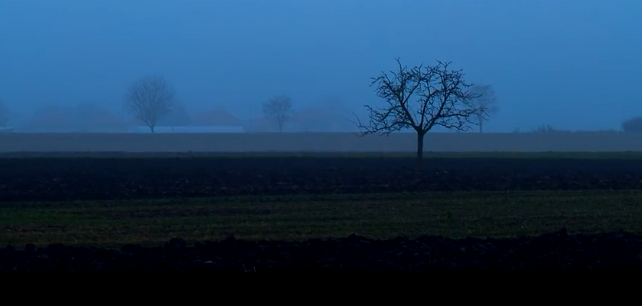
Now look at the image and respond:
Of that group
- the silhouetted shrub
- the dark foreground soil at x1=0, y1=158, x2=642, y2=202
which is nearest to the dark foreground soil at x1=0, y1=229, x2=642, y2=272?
the dark foreground soil at x1=0, y1=158, x2=642, y2=202

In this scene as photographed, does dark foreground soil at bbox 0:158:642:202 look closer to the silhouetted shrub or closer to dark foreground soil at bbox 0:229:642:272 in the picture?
dark foreground soil at bbox 0:229:642:272

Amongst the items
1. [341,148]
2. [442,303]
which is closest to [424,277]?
[442,303]

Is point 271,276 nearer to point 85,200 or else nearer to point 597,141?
point 85,200

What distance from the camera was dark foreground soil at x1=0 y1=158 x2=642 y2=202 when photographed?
24.9 metres

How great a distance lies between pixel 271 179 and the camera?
28906mm

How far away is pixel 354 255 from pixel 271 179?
1713 centimetres

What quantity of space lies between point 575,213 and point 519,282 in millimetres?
14238

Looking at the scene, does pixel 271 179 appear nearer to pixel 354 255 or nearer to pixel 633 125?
pixel 354 255

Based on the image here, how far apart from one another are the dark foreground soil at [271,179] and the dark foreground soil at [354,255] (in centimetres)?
1125

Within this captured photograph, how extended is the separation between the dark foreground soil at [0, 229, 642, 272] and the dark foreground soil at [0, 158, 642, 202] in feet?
36.9

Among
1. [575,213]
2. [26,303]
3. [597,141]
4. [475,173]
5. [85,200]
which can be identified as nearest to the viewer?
[26,303]

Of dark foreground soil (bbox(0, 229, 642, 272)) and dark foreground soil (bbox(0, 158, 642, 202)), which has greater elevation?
dark foreground soil (bbox(0, 158, 642, 202))

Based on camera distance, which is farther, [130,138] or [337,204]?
[130,138]

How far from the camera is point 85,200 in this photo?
2283 centimetres
